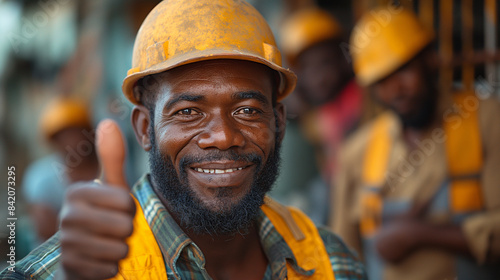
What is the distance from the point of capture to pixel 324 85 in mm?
5820

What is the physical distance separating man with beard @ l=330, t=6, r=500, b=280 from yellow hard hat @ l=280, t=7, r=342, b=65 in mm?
832

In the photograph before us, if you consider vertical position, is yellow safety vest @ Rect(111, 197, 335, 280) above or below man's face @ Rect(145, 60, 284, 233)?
below

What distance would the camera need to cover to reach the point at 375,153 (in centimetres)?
488

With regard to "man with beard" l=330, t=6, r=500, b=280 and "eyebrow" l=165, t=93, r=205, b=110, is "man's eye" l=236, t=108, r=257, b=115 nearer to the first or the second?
"eyebrow" l=165, t=93, r=205, b=110

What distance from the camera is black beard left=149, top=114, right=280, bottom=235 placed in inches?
86.0

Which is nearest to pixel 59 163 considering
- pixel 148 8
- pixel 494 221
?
pixel 148 8

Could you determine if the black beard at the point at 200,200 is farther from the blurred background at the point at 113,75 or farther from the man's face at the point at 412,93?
the man's face at the point at 412,93

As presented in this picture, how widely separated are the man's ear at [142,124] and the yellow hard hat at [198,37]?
0.16 m

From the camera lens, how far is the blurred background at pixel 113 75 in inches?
193

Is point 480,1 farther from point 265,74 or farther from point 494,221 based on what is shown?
point 265,74

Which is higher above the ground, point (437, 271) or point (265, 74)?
point (265, 74)

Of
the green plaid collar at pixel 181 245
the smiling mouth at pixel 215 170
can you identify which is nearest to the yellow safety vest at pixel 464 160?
the green plaid collar at pixel 181 245

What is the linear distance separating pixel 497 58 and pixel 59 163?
15.6 ft

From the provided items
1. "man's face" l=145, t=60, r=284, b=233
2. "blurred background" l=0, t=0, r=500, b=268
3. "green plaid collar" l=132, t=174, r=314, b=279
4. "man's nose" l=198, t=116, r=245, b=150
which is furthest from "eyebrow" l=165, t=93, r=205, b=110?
"blurred background" l=0, t=0, r=500, b=268
